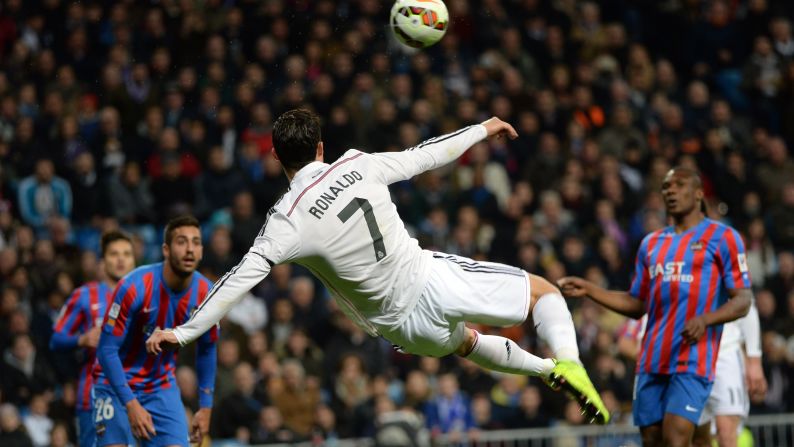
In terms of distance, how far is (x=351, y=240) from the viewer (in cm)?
752

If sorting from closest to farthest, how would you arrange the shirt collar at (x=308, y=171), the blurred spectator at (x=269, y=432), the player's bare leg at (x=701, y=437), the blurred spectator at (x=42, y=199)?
the shirt collar at (x=308, y=171)
the player's bare leg at (x=701, y=437)
the blurred spectator at (x=269, y=432)
the blurred spectator at (x=42, y=199)

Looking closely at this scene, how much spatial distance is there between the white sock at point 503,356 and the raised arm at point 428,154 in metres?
1.14

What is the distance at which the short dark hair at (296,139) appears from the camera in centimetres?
755

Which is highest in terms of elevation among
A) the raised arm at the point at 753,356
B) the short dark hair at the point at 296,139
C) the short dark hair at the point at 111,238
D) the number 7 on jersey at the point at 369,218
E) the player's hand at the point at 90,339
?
the short dark hair at the point at 296,139

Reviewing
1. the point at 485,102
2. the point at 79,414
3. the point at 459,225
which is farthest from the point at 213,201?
the point at 79,414

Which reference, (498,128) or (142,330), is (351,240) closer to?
(498,128)

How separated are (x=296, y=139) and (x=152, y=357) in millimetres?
2205

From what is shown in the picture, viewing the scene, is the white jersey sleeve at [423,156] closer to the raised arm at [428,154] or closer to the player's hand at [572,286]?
the raised arm at [428,154]

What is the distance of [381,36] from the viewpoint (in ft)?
57.0

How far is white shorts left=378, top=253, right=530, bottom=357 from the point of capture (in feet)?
25.1

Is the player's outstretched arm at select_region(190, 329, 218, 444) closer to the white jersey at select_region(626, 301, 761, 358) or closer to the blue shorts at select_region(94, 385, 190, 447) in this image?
the blue shorts at select_region(94, 385, 190, 447)

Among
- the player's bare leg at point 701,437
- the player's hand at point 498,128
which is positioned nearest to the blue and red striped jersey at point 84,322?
the player's hand at point 498,128

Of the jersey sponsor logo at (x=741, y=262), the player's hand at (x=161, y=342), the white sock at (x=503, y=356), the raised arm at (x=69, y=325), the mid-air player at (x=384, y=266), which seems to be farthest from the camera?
the raised arm at (x=69, y=325)

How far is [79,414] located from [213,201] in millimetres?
5726
